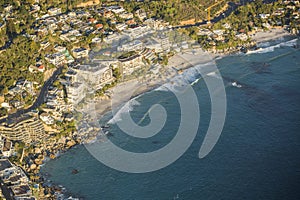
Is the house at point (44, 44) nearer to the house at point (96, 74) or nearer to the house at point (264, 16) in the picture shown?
the house at point (96, 74)

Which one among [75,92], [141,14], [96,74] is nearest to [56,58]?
[96,74]

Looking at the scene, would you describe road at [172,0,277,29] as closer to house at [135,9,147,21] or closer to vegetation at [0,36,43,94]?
house at [135,9,147,21]

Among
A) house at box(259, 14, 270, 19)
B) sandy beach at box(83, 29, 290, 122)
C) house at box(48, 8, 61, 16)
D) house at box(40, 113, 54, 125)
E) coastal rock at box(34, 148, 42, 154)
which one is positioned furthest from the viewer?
house at box(259, 14, 270, 19)

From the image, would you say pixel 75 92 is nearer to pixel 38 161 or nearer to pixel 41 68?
pixel 41 68

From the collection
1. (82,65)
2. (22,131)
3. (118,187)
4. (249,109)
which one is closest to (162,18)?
(82,65)

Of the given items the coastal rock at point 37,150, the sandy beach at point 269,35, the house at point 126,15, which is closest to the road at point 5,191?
the coastal rock at point 37,150

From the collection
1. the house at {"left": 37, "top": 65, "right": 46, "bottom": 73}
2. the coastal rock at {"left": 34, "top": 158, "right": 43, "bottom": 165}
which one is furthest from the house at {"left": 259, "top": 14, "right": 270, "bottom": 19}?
the coastal rock at {"left": 34, "top": 158, "right": 43, "bottom": 165}
